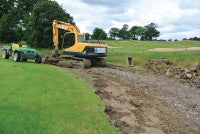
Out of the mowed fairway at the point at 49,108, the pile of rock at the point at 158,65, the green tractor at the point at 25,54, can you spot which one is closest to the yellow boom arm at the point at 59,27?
the green tractor at the point at 25,54

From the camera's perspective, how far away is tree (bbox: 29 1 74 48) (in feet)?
174

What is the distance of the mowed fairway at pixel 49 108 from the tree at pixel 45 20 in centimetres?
3368

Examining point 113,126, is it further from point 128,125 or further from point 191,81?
point 191,81

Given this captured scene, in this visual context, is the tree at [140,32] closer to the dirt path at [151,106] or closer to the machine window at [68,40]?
the machine window at [68,40]

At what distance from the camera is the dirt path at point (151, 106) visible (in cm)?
1333

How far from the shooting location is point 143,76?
28.4 meters

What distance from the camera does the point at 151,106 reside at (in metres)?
16.8

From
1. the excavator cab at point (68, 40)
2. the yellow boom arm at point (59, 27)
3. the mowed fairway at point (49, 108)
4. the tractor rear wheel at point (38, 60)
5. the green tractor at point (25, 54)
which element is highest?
the yellow boom arm at point (59, 27)

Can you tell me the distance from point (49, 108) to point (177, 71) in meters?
18.5

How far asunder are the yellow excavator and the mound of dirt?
447 centimetres

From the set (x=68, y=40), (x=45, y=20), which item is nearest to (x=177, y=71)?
(x=68, y=40)

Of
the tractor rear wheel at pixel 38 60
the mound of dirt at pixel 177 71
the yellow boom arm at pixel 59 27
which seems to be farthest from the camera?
the yellow boom arm at pixel 59 27

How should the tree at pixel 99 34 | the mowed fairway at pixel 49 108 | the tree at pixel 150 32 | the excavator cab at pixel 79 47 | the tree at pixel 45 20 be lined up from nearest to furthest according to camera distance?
the mowed fairway at pixel 49 108 → the excavator cab at pixel 79 47 → the tree at pixel 45 20 → the tree at pixel 99 34 → the tree at pixel 150 32

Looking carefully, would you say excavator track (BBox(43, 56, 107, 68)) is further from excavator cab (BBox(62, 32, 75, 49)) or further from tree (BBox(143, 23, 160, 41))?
tree (BBox(143, 23, 160, 41))
